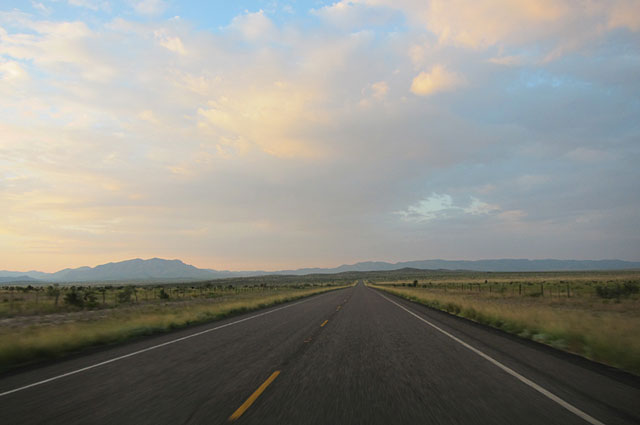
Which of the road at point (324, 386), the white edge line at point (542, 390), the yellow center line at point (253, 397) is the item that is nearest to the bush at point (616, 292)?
the road at point (324, 386)

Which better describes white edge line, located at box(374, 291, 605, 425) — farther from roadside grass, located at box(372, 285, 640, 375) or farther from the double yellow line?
the double yellow line

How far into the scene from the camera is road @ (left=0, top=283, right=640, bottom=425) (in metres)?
4.54

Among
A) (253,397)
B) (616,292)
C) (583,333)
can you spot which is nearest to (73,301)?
(253,397)

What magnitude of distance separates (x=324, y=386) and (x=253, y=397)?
1177 millimetres

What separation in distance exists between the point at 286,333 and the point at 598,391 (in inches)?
332

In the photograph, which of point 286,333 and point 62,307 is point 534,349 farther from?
point 62,307

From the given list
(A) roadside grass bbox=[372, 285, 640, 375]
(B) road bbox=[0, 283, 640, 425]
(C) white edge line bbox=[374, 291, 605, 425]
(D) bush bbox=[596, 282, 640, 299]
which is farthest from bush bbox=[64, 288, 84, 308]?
(D) bush bbox=[596, 282, 640, 299]

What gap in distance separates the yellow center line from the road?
24mm

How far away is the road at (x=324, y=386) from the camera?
4539 mm

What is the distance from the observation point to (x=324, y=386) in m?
5.77

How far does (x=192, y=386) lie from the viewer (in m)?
5.89

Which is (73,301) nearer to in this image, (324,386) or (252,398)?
(252,398)

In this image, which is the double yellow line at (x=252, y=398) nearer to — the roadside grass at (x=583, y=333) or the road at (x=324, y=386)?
the road at (x=324, y=386)

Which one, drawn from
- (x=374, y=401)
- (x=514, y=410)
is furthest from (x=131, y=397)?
(x=514, y=410)
